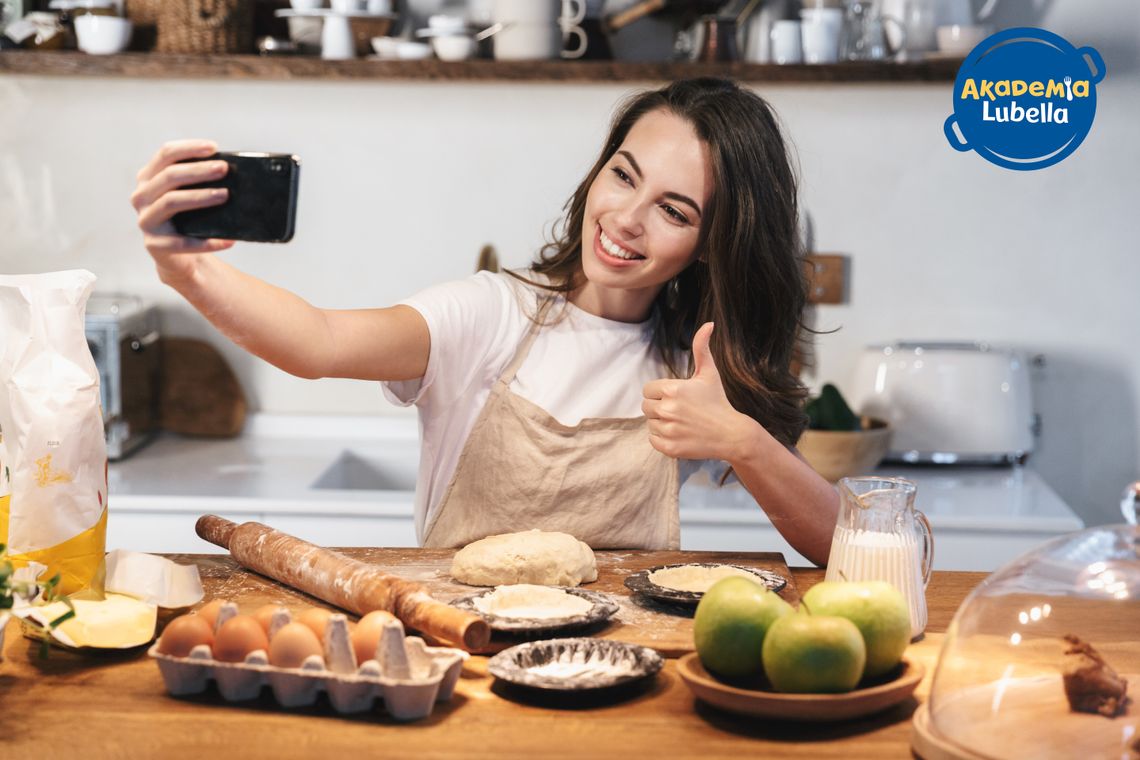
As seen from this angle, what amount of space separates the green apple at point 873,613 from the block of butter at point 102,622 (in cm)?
59

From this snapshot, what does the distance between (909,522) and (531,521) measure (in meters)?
0.61

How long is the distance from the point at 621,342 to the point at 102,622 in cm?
84

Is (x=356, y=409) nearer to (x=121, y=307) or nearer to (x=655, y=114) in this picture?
(x=121, y=307)

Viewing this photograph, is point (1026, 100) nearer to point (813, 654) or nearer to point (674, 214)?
point (674, 214)

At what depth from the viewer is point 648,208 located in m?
1.58

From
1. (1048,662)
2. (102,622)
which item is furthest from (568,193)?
(1048,662)

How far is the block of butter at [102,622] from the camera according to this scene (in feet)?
3.57

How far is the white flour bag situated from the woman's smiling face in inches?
25.1

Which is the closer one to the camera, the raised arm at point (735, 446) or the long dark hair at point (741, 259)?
the raised arm at point (735, 446)

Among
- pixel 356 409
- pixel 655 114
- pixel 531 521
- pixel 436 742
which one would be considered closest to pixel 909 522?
pixel 436 742

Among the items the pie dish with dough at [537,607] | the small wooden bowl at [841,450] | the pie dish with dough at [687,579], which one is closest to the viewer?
the pie dish with dough at [537,607]

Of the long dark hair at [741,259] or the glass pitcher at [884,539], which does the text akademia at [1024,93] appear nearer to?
the long dark hair at [741,259]

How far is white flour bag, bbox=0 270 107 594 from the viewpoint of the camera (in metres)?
1.17

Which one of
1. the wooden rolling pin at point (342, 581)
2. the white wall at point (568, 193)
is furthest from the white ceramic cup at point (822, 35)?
the wooden rolling pin at point (342, 581)
